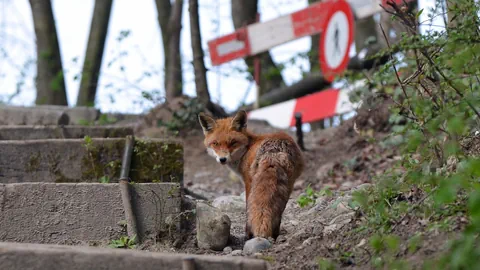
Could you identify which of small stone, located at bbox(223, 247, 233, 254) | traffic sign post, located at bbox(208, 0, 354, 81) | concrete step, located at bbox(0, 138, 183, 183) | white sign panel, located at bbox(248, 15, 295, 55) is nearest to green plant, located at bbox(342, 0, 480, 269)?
small stone, located at bbox(223, 247, 233, 254)

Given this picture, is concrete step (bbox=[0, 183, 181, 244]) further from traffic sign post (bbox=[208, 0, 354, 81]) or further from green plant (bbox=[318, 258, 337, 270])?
traffic sign post (bbox=[208, 0, 354, 81])

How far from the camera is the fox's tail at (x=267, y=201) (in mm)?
5188

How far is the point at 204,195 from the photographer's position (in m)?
7.95

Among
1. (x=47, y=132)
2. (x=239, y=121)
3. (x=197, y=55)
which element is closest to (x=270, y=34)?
(x=197, y=55)

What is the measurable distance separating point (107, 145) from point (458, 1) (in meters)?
3.31

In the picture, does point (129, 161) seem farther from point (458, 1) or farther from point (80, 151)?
point (458, 1)

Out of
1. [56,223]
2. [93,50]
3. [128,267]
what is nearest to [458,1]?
[128,267]

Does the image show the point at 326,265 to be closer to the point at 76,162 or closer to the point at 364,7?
the point at 76,162

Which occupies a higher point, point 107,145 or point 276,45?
point 276,45

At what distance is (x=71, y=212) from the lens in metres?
5.43

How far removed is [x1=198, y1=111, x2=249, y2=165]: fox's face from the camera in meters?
6.40

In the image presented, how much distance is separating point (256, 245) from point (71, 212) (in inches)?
52.0

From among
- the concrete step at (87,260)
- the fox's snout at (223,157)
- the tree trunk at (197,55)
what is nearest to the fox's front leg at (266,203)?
the fox's snout at (223,157)

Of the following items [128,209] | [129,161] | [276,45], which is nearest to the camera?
[128,209]
